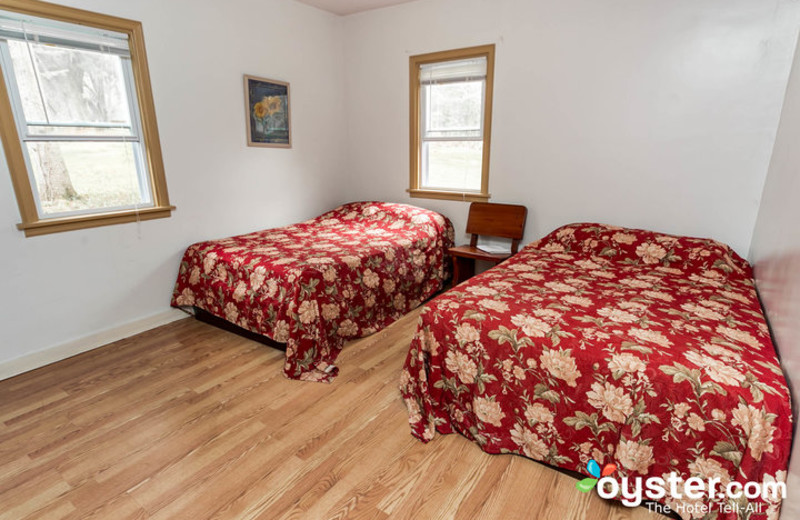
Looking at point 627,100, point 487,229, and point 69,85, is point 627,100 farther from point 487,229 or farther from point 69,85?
point 69,85

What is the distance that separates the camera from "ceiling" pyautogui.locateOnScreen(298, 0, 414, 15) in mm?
3568

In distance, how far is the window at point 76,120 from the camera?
2.24 m

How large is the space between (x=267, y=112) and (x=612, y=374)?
3.25 metres

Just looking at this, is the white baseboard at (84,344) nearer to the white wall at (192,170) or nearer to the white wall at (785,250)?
the white wall at (192,170)

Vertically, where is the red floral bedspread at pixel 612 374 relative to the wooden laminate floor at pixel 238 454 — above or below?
above

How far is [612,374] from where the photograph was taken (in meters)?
1.42

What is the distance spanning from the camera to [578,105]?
296 cm

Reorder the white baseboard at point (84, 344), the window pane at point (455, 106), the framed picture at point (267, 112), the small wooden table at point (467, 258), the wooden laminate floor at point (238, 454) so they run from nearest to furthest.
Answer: the wooden laminate floor at point (238, 454), the white baseboard at point (84, 344), the small wooden table at point (467, 258), the framed picture at point (267, 112), the window pane at point (455, 106)

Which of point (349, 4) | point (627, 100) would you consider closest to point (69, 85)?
point (349, 4)

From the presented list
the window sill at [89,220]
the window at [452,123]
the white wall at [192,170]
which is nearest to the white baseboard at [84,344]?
the white wall at [192,170]

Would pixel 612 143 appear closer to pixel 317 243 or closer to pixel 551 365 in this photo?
pixel 551 365

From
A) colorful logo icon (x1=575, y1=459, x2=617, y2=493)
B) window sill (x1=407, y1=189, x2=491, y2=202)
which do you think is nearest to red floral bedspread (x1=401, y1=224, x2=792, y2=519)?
colorful logo icon (x1=575, y1=459, x2=617, y2=493)

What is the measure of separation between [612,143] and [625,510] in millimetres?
2351

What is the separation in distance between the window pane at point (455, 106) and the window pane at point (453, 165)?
132 millimetres
